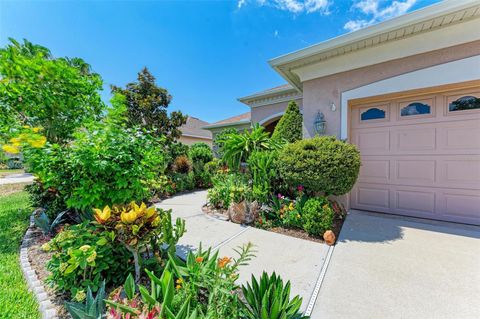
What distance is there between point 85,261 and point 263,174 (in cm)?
343

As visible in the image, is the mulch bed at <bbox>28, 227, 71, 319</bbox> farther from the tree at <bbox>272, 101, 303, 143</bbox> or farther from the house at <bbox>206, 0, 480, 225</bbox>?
the house at <bbox>206, 0, 480, 225</bbox>

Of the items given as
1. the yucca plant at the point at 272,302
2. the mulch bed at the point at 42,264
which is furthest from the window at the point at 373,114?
the mulch bed at the point at 42,264

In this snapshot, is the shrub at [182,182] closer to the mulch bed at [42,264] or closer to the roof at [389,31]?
the mulch bed at [42,264]

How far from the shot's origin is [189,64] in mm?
7906

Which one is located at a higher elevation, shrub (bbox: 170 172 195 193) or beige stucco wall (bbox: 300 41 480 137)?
beige stucco wall (bbox: 300 41 480 137)

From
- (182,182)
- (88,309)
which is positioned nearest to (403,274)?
(88,309)


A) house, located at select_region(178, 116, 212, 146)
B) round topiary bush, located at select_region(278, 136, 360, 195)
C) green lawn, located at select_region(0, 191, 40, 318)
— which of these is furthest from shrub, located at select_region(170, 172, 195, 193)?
house, located at select_region(178, 116, 212, 146)

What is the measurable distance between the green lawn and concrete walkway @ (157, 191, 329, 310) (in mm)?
1659

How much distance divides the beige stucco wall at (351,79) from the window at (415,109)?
820 mm

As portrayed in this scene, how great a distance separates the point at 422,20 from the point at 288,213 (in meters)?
4.44

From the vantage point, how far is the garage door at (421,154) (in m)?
3.82

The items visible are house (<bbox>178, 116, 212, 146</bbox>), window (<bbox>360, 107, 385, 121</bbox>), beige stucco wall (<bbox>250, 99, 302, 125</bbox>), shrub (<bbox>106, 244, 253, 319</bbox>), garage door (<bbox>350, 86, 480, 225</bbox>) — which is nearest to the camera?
shrub (<bbox>106, 244, 253, 319</bbox>)

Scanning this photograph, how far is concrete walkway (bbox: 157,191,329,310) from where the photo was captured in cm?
239

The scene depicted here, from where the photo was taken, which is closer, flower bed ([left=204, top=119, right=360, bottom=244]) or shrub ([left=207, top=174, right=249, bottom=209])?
flower bed ([left=204, top=119, right=360, bottom=244])
